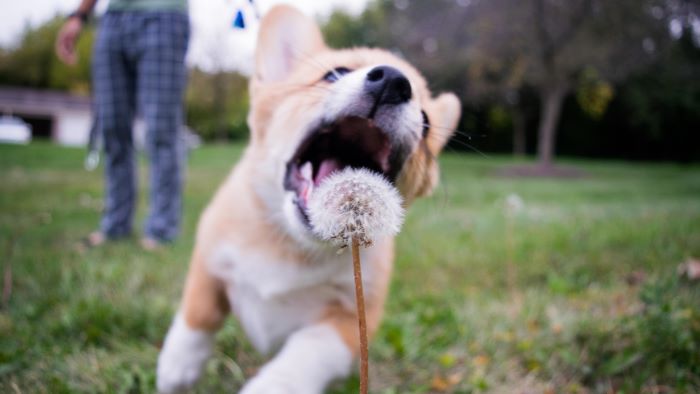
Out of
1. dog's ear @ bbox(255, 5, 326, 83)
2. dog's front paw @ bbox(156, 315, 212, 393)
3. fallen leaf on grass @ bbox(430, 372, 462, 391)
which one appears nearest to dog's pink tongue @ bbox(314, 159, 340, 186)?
dog's ear @ bbox(255, 5, 326, 83)

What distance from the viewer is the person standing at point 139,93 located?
3.37 m

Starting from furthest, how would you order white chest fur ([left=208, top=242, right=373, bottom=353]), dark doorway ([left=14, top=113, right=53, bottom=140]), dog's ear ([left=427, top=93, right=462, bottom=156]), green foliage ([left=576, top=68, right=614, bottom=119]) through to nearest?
dark doorway ([left=14, top=113, right=53, bottom=140]), green foliage ([left=576, top=68, right=614, bottom=119]), dog's ear ([left=427, top=93, right=462, bottom=156]), white chest fur ([left=208, top=242, right=373, bottom=353])

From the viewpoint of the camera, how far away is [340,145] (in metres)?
1.59

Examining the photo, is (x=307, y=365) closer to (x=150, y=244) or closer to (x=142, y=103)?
(x=150, y=244)

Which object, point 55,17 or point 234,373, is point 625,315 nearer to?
point 234,373

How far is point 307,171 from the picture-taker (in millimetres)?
1494

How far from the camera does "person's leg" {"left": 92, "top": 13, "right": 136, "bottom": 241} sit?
3.42 meters

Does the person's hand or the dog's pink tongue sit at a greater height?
the person's hand

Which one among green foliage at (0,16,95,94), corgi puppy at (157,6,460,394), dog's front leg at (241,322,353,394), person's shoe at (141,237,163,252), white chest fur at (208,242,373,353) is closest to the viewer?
dog's front leg at (241,322,353,394)

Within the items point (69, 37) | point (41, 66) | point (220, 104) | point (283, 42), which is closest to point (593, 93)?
point (220, 104)

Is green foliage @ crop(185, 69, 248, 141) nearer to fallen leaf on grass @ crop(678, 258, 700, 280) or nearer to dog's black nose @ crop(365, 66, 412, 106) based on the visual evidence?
fallen leaf on grass @ crop(678, 258, 700, 280)

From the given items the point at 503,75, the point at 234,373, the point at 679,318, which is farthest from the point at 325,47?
the point at 503,75

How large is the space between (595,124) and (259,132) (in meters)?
26.6

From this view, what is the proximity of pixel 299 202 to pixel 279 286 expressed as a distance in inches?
14.6
